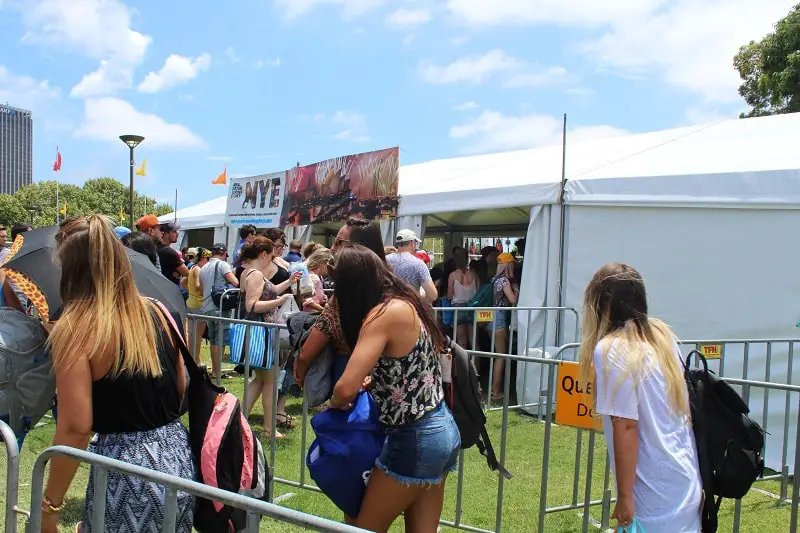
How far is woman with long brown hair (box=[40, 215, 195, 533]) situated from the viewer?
6.81 ft

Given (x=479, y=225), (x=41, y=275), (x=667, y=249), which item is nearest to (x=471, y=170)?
(x=479, y=225)

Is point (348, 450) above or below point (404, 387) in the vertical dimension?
below

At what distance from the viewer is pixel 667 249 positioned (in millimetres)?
6980

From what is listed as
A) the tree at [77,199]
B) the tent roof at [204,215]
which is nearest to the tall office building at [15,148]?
the tree at [77,199]

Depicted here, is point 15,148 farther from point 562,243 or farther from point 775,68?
point 562,243

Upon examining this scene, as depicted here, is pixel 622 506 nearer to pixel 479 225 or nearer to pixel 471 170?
pixel 471 170

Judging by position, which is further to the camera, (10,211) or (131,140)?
(10,211)

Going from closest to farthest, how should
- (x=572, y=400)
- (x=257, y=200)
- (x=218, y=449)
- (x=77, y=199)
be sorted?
1. (x=218, y=449)
2. (x=572, y=400)
3. (x=257, y=200)
4. (x=77, y=199)

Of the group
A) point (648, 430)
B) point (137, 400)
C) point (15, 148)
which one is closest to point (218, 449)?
point (137, 400)

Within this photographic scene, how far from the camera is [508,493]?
4.86m

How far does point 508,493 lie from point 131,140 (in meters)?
15.2

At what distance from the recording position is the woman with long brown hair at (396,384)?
2.42 meters

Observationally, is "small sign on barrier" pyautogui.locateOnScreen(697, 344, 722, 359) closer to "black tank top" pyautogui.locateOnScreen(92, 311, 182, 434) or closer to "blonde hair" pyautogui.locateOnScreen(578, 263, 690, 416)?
"blonde hair" pyautogui.locateOnScreen(578, 263, 690, 416)

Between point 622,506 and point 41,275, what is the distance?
277cm
